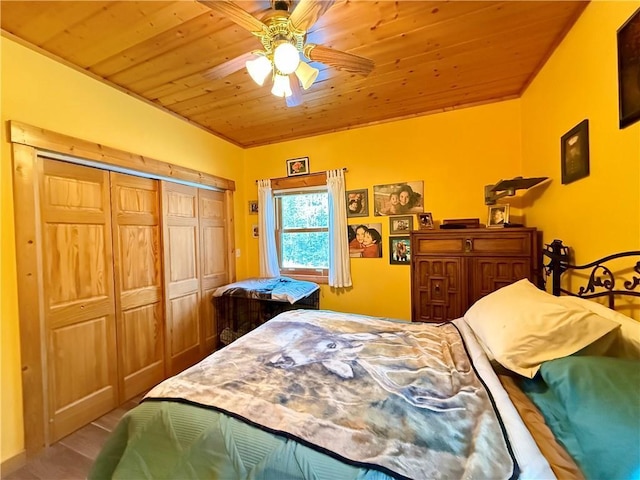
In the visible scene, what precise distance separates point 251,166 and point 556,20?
320 centimetres

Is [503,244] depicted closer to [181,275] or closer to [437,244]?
[437,244]

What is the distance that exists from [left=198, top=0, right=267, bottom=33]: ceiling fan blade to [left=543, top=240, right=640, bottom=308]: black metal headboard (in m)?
2.00

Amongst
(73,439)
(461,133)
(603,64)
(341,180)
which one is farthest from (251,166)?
(603,64)

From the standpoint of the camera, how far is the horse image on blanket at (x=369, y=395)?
0.83 meters

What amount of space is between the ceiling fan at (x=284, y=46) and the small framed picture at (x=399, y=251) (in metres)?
1.79

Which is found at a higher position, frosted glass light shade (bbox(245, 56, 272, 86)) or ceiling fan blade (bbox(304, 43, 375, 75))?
ceiling fan blade (bbox(304, 43, 375, 75))

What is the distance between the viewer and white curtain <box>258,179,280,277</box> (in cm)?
359

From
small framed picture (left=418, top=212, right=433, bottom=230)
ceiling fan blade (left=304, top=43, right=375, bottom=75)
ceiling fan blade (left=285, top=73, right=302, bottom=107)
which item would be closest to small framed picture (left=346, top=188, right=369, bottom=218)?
small framed picture (left=418, top=212, right=433, bottom=230)

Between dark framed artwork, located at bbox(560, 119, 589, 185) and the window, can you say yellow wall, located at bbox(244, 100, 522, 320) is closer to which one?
the window

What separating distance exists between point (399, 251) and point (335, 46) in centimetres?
199

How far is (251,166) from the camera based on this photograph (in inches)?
149

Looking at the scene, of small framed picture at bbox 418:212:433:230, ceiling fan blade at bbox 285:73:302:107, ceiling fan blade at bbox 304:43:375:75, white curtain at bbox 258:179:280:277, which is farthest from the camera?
white curtain at bbox 258:179:280:277

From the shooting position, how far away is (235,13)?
1.28 meters

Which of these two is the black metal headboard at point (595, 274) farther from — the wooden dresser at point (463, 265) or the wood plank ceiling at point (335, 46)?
the wood plank ceiling at point (335, 46)
